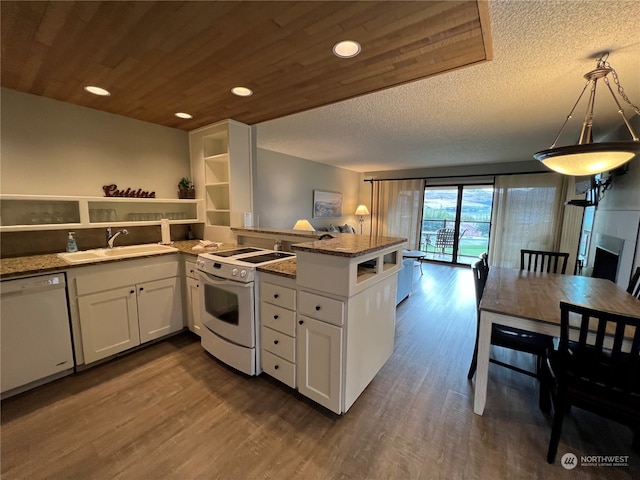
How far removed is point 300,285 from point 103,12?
69.1 inches

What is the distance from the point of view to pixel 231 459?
1429 mm

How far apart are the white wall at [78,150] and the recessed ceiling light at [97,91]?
500 millimetres

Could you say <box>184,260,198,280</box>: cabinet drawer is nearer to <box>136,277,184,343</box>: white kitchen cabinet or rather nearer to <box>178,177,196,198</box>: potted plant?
<box>136,277,184,343</box>: white kitchen cabinet

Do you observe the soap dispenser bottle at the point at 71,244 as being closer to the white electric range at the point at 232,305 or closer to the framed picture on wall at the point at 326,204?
the white electric range at the point at 232,305

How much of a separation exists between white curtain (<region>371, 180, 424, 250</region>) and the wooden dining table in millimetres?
4153

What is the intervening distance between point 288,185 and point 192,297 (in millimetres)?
3314

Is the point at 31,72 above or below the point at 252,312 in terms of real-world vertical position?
above

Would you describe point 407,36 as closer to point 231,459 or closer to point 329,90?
point 329,90

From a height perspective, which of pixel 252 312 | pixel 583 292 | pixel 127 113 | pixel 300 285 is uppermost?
pixel 127 113

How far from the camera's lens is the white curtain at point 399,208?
657cm

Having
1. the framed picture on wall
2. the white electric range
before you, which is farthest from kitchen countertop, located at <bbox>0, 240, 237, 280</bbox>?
the framed picture on wall

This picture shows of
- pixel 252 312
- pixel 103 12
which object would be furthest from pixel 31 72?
pixel 252 312

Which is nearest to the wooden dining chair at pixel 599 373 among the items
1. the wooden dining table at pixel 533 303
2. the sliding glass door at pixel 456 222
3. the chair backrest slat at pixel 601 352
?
the chair backrest slat at pixel 601 352

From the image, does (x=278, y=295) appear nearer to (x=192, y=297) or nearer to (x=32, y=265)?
(x=192, y=297)
